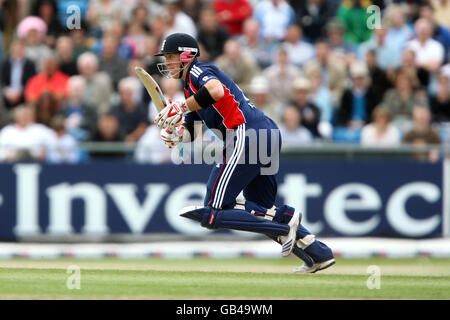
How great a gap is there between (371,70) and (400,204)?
2848 mm

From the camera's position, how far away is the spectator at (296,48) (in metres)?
16.7

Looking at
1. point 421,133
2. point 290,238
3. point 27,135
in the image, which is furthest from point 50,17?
point 290,238

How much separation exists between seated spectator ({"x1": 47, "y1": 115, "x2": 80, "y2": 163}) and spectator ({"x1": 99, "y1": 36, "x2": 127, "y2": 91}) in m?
1.67

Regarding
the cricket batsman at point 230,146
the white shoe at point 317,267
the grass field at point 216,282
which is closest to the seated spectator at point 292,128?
the grass field at point 216,282

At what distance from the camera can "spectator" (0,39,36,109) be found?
15820mm

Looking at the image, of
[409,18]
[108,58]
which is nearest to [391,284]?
[108,58]

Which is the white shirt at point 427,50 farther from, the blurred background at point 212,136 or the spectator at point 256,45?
the spectator at point 256,45

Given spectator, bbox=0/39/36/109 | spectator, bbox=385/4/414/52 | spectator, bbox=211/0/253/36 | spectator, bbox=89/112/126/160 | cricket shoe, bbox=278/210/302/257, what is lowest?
cricket shoe, bbox=278/210/302/257

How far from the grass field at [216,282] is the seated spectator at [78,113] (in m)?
3.50

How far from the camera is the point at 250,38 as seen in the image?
16.6 metres

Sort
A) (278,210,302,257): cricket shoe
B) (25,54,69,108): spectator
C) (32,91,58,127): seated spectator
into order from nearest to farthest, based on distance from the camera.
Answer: (278,210,302,257): cricket shoe → (32,91,58,127): seated spectator → (25,54,69,108): spectator

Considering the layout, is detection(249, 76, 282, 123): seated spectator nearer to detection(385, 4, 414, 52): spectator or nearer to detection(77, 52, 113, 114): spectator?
detection(77, 52, 113, 114): spectator

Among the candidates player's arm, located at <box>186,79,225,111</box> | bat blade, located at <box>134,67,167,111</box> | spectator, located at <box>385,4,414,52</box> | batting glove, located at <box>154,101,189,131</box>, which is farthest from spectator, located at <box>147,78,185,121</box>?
player's arm, located at <box>186,79,225,111</box>

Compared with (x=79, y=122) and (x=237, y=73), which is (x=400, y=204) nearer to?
(x=237, y=73)
